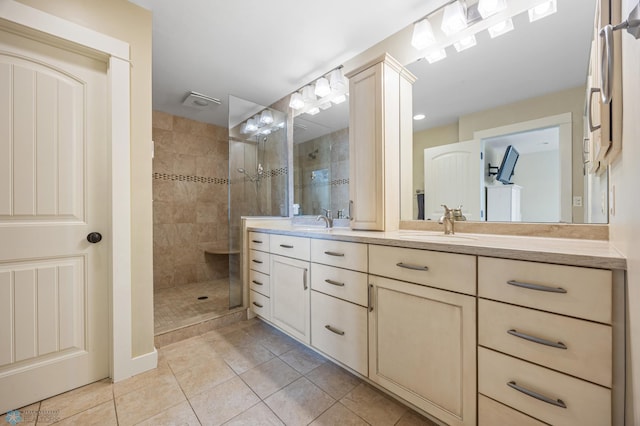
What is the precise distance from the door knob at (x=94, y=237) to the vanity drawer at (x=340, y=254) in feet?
4.21

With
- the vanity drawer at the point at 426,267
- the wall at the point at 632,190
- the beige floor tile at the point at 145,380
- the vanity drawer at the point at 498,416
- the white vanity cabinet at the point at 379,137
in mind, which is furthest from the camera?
the white vanity cabinet at the point at 379,137

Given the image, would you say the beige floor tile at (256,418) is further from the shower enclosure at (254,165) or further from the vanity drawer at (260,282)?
the shower enclosure at (254,165)

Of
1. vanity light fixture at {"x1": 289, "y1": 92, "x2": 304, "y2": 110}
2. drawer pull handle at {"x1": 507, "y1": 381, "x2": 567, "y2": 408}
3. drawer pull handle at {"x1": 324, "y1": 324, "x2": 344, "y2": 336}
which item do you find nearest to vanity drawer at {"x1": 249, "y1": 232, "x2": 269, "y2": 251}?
drawer pull handle at {"x1": 324, "y1": 324, "x2": 344, "y2": 336}

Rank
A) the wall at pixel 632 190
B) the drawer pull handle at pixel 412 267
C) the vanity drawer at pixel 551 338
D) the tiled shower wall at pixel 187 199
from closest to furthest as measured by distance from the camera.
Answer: the wall at pixel 632 190 < the vanity drawer at pixel 551 338 < the drawer pull handle at pixel 412 267 < the tiled shower wall at pixel 187 199

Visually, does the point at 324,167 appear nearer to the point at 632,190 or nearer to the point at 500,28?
the point at 500,28

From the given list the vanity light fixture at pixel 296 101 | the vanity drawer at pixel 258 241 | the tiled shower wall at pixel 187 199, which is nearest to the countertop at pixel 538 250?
the vanity drawer at pixel 258 241

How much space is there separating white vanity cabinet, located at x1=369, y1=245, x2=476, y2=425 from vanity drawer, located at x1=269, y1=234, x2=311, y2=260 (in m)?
0.55

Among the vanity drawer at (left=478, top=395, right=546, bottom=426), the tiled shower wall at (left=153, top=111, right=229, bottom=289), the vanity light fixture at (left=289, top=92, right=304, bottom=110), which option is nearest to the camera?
the vanity drawer at (left=478, top=395, right=546, bottom=426)

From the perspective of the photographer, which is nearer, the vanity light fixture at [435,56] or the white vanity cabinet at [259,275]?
the vanity light fixture at [435,56]

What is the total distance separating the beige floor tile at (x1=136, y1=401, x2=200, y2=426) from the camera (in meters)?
1.21

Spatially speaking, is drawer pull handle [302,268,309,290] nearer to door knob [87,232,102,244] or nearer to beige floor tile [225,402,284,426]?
beige floor tile [225,402,284,426]

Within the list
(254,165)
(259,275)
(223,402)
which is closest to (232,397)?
(223,402)

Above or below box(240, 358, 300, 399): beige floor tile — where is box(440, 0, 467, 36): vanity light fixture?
above

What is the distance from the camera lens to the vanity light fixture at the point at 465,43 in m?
1.63
